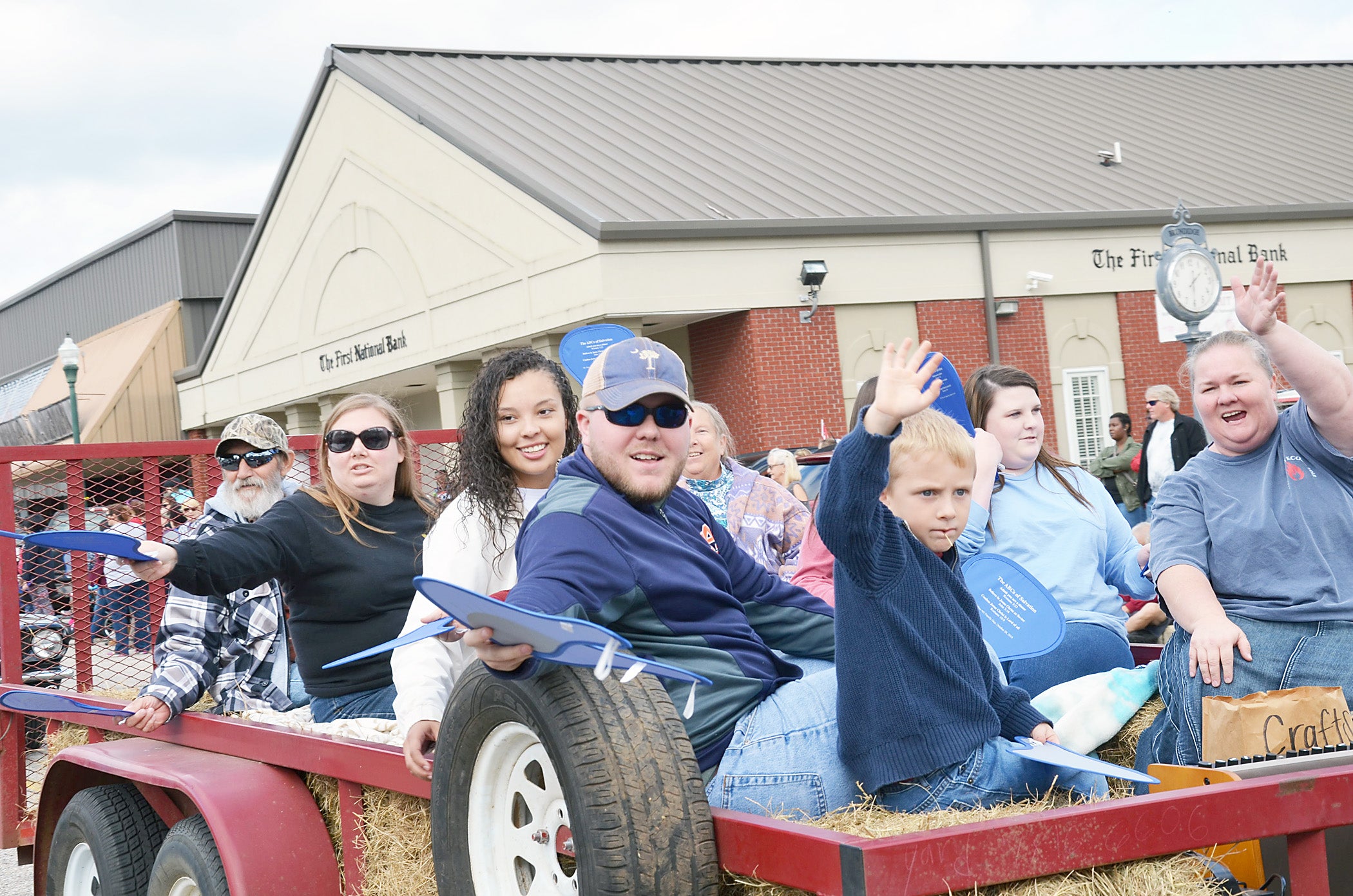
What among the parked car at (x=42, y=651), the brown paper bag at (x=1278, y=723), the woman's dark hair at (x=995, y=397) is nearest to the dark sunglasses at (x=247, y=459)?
the parked car at (x=42, y=651)

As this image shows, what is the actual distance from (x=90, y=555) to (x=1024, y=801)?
4165 millimetres

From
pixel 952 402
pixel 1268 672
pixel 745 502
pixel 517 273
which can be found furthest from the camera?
pixel 517 273

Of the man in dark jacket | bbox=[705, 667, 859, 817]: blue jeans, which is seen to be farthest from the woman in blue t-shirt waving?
the man in dark jacket

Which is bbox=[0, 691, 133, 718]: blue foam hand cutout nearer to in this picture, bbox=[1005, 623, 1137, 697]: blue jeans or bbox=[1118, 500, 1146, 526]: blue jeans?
bbox=[1005, 623, 1137, 697]: blue jeans

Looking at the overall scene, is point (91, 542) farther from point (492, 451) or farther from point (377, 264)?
point (377, 264)

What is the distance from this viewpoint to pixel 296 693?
4.99 metres

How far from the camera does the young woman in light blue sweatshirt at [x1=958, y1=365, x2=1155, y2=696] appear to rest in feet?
13.8

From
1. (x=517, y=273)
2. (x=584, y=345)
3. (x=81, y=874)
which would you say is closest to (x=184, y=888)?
(x=81, y=874)

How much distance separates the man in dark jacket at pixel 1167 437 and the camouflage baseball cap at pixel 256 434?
9.23m

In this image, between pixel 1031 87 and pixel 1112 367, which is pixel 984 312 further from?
pixel 1031 87

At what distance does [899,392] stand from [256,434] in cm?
334

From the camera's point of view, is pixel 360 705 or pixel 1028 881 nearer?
pixel 1028 881

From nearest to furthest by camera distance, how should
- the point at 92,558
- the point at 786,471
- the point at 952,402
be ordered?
1. the point at 952,402
2. the point at 92,558
3. the point at 786,471

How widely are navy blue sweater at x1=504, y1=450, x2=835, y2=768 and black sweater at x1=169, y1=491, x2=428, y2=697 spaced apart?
1.56 m
